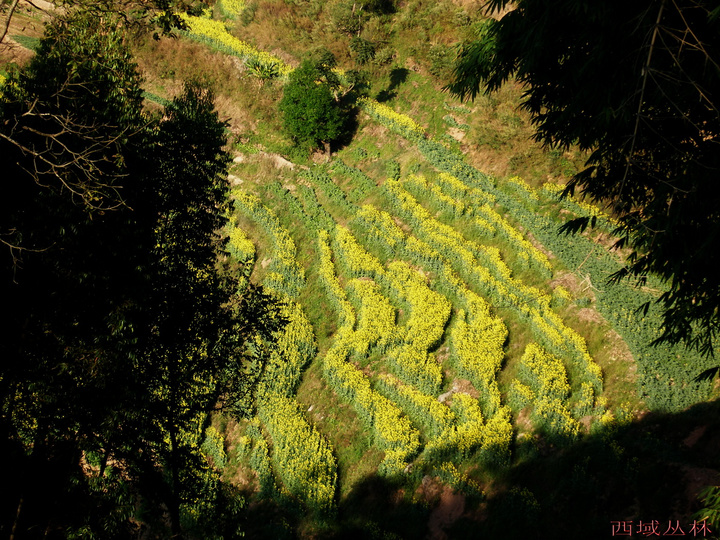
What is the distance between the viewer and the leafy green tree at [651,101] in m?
6.18

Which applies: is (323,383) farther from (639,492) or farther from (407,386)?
(639,492)

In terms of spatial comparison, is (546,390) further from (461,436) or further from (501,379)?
(461,436)

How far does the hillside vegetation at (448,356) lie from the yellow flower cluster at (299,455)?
0.08 m

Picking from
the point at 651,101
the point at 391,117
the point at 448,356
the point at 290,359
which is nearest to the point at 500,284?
the point at 448,356

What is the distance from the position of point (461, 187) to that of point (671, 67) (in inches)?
875

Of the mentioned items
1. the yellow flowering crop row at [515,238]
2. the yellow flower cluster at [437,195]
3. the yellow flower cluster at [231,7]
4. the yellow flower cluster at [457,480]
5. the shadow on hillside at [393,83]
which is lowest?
the yellow flower cluster at [457,480]

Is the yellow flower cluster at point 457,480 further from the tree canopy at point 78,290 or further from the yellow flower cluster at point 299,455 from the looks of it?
the tree canopy at point 78,290

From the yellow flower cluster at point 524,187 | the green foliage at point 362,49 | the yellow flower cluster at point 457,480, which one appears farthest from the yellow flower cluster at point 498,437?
the green foliage at point 362,49

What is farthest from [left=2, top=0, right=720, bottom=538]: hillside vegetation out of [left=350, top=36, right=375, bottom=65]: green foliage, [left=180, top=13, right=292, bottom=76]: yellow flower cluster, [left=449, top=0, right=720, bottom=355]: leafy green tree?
[left=449, top=0, right=720, bottom=355]: leafy green tree

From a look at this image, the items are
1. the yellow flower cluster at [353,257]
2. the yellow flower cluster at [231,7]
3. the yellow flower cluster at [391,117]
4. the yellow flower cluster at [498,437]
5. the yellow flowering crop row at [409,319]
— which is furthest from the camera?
the yellow flower cluster at [231,7]

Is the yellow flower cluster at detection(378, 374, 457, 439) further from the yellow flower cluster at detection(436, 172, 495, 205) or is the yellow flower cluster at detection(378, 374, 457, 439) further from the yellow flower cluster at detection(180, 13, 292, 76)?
the yellow flower cluster at detection(180, 13, 292, 76)

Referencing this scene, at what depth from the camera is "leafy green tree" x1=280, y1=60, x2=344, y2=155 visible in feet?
111

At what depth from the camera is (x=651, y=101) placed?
636 cm

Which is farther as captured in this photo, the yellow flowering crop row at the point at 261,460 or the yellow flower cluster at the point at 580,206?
the yellow flower cluster at the point at 580,206
